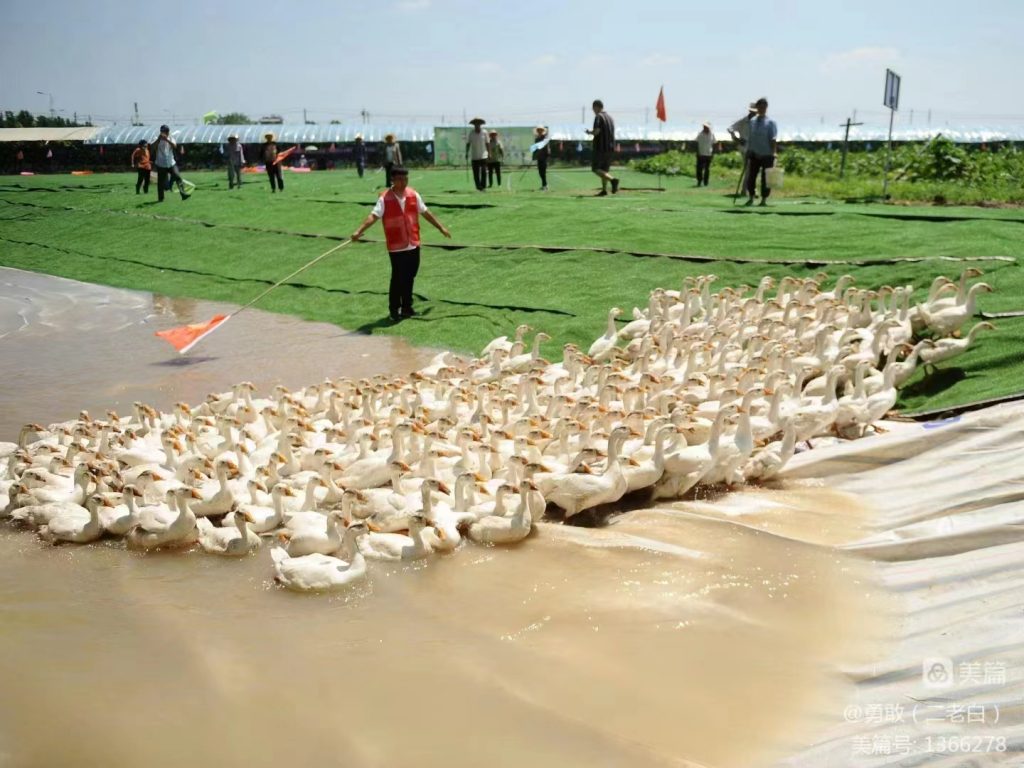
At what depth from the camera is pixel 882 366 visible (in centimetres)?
912

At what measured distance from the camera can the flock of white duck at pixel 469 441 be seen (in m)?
6.60

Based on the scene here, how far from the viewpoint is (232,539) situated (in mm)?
6531

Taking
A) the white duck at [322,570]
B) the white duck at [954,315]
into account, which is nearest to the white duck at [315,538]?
the white duck at [322,570]

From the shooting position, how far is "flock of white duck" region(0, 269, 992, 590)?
660 cm

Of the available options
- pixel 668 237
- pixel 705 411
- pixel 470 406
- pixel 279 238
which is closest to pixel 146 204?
pixel 279 238

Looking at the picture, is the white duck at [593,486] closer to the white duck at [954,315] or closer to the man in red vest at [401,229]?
the white duck at [954,315]

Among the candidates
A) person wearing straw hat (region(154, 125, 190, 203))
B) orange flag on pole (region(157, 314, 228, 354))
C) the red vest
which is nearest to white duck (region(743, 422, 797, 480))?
the red vest

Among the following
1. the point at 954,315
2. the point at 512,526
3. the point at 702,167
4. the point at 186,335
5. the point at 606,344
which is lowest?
the point at 512,526

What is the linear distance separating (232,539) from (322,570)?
86cm

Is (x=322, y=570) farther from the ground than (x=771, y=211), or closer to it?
closer to it

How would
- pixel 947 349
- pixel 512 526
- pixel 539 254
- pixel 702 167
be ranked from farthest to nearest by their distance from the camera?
pixel 702 167, pixel 539 254, pixel 947 349, pixel 512 526

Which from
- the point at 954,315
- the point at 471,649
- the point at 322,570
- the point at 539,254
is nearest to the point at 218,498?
the point at 322,570

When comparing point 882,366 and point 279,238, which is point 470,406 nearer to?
point 882,366

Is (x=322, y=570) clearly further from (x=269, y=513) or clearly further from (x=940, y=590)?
(x=940, y=590)
